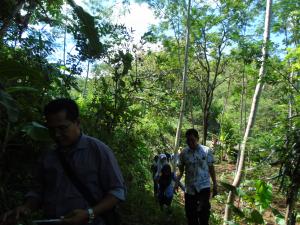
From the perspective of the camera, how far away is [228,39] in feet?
47.9

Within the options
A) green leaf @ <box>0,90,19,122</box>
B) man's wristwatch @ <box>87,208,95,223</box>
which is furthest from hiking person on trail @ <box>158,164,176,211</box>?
green leaf @ <box>0,90,19,122</box>

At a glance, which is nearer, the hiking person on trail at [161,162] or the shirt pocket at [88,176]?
the shirt pocket at [88,176]

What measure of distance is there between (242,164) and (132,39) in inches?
159

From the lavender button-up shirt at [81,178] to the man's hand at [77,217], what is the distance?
14 cm

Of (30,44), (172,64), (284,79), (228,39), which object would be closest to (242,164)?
(284,79)

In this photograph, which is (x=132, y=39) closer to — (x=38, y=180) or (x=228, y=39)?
(x=38, y=180)

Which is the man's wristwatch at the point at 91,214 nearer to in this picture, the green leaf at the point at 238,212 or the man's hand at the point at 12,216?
the man's hand at the point at 12,216

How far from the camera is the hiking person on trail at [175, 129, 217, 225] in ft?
18.6

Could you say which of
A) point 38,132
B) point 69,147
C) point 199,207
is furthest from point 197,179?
point 69,147

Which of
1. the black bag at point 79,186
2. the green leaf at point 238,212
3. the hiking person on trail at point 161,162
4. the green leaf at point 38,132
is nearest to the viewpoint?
the black bag at point 79,186

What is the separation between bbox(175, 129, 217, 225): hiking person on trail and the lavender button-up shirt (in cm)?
349

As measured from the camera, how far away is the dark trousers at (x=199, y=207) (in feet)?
18.6

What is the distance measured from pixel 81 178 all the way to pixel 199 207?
3.85m

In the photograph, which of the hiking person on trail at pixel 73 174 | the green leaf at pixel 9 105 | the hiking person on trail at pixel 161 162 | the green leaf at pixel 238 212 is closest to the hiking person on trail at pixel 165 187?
the hiking person on trail at pixel 161 162
